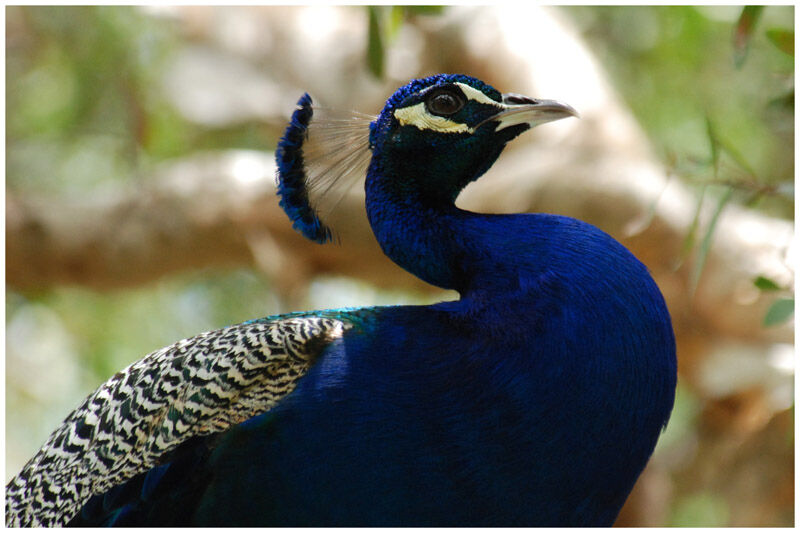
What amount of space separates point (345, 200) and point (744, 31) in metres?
1.65

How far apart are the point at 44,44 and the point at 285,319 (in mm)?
4026

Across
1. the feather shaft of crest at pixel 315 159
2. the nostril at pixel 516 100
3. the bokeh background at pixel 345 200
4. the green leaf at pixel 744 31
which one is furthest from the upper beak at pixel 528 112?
the bokeh background at pixel 345 200

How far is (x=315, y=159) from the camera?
76.4 inches

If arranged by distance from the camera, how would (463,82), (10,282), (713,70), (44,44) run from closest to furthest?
(463,82) < (10,282) < (44,44) < (713,70)

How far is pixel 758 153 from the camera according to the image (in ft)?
17.5

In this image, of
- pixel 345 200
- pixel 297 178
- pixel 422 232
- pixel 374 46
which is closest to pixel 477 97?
pixel 422 232

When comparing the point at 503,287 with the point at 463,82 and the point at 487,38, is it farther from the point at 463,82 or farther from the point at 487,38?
the point at 487,38

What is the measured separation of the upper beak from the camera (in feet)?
5.79

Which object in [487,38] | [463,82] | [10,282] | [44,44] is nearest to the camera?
[463,82]

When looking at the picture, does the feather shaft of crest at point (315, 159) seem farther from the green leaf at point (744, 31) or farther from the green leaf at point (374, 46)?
the green leaf at point (744, 31)

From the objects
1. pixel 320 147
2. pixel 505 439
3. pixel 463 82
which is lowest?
pixel 505 439

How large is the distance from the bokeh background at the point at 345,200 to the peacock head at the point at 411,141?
1.39m

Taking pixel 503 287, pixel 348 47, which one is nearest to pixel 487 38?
pixel 348 47

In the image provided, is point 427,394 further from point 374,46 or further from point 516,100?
point 374,46
